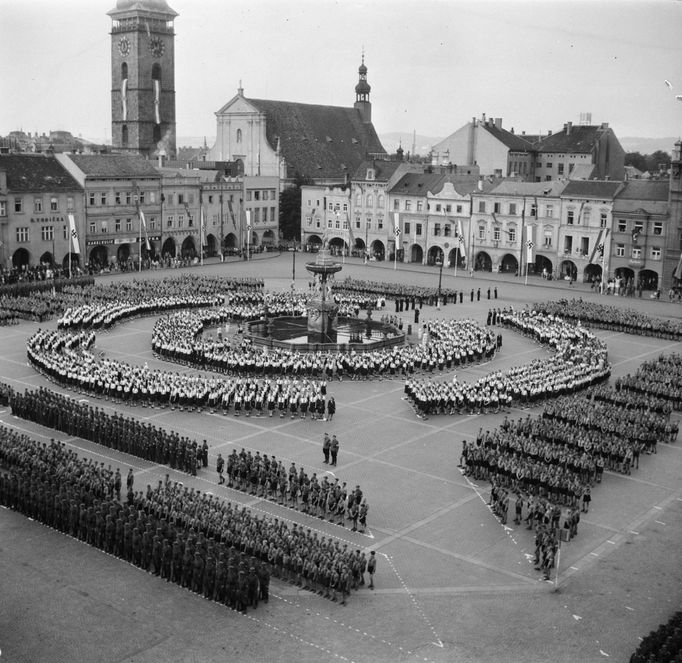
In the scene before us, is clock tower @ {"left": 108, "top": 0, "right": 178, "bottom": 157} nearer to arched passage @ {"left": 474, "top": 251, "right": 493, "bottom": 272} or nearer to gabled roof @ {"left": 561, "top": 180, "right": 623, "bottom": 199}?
arched passage @ {"left": 474, "top": 251, "right": 493, "bottom": 272}

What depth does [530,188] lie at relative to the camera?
293 ft

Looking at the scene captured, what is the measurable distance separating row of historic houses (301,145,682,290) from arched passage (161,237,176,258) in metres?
16.4

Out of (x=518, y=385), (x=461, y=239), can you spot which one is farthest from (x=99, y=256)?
(x=518, y=385)

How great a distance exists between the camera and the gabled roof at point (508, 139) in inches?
4384

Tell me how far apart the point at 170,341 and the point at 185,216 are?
47.8 meters

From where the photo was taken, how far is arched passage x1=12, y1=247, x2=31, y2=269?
3153 inches

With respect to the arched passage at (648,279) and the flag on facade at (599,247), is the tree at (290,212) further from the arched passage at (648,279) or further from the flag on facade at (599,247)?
the arched passage at (648,279)

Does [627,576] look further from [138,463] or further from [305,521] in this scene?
[138,463]

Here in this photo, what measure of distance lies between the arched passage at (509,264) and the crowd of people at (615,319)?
25.8 metres

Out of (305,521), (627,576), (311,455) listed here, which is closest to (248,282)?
(311,455)

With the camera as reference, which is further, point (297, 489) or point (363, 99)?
point (363, 99)

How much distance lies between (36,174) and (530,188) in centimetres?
4440

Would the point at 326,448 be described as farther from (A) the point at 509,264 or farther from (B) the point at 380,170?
(B) the point at 380,170

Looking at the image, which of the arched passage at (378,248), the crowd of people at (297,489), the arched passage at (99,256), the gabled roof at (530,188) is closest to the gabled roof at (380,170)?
the arched passage at (378,248)
